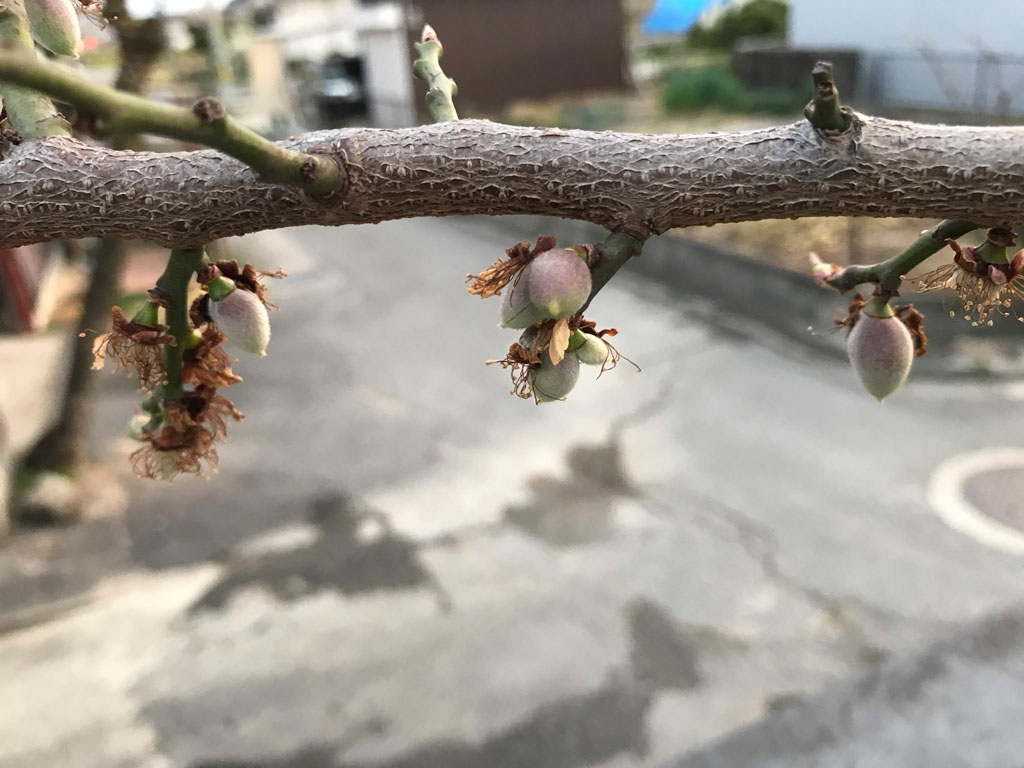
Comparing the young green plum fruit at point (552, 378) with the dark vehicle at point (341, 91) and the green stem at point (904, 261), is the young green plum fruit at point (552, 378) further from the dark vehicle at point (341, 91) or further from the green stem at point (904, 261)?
the dark vehicle at point (341, 91)

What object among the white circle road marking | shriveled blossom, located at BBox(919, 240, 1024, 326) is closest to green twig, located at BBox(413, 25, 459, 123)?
shriveled blossom, located at BBox(919, 240, 1024, 326)

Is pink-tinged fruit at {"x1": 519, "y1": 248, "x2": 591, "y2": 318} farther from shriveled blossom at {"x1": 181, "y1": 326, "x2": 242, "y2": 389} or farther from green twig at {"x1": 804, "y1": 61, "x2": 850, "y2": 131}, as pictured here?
shriveled blossom at {"x1": 181, "y1": 326, "x2": 242, "y2": 389}

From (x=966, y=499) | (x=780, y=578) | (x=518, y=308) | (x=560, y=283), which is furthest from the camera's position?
(x=966, y=499)

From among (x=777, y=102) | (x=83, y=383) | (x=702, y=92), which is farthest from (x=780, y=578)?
(x=702, y=92)

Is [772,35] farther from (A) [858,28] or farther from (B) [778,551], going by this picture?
(B) [778,551]

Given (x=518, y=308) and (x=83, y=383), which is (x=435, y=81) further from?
(x=83, y=383)

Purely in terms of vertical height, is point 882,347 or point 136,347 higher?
point 136,347
